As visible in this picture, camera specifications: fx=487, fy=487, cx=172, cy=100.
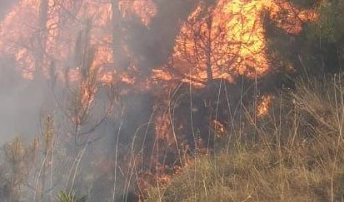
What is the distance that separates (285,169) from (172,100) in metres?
8.00

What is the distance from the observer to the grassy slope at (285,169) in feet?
8.59

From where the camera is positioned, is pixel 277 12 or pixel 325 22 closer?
pixel 325 22

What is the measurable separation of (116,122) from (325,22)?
928cm

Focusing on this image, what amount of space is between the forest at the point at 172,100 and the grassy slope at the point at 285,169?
0.04ft

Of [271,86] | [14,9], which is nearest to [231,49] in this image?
[271,86]

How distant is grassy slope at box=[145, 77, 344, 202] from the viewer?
8.59ft

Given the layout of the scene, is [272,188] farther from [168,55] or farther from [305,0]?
[168,55]

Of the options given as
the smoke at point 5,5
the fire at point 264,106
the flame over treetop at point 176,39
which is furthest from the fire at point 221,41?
the smoke at point 5,5

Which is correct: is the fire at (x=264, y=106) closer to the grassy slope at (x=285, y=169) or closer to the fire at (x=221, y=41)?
the grassy slope at (x=285, y=169)

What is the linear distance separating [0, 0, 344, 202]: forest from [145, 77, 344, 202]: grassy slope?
0.01 m

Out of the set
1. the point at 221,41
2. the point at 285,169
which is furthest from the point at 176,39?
the point at 285,169

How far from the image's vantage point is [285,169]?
112 inches

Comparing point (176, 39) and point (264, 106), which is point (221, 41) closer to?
point (176, 39)

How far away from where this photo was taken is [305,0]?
16.5 feet
